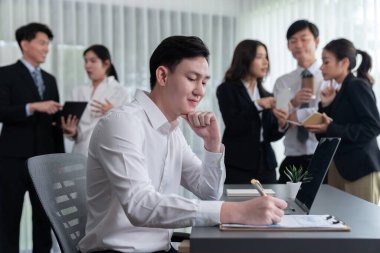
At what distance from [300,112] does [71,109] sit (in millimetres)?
1525

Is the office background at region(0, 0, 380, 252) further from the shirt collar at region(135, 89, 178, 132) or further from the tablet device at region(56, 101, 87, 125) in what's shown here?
the shirt collar at region(135, 89, 178, 132)

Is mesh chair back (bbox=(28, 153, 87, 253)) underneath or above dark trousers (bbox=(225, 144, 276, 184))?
above

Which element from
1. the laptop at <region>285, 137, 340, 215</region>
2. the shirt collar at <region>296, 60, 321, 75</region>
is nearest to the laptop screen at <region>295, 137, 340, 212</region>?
the laptop at <region>285, 137, 340, 215</region>

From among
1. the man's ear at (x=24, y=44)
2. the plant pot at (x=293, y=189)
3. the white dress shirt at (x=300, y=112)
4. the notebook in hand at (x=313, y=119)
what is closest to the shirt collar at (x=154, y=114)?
the plant pot at (x=293, y=189)

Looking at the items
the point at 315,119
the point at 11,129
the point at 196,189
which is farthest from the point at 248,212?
the point at 11,129

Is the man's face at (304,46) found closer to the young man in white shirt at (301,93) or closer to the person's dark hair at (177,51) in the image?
the young man in white shirt at (301,93)

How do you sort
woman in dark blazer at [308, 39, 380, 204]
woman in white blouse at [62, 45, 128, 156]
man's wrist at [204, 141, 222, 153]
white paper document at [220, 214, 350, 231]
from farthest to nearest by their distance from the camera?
woman in white blouse at [62, 45, 128, 156] → woman in dark blazer at [308, 39, 380, 204] → man's wrist at [204, 141, 222, 153] → white paper document at [220, 214, 350, 231]

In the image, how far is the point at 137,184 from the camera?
1.44 m

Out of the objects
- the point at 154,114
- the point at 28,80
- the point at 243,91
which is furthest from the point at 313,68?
the point at 154,114

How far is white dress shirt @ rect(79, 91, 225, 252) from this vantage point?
1.40 meters

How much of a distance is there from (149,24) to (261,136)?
6.79ft

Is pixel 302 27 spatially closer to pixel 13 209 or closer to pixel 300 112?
pixel 300 112

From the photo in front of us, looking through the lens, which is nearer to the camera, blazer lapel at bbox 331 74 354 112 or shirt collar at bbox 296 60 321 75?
blazer lapel at bbox 331 74 354 112

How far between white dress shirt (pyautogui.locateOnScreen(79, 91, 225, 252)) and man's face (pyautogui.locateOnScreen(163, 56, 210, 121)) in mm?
62
